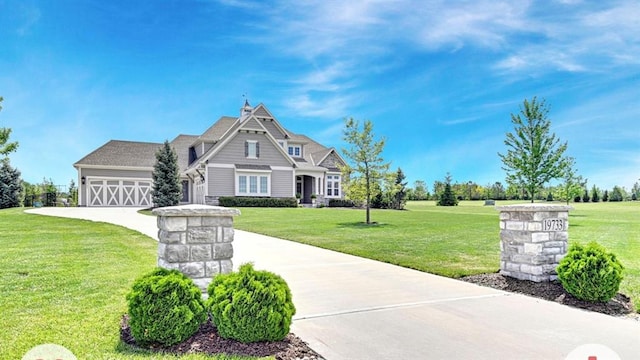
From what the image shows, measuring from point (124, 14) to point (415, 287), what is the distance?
12689mm

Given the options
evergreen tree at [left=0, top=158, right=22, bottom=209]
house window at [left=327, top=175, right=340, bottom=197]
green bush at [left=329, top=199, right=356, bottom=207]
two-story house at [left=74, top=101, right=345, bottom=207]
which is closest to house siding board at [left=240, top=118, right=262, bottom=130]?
two-story house at [left=74, top=101, right=345, bottom=207]

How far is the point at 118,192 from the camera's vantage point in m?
33.2

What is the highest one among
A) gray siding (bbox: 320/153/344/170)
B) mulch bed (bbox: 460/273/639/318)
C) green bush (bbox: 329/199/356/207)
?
gray siding (bbox: 320/153/344/170)

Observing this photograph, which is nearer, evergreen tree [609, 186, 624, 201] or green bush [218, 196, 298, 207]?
green bush [218, 196, 298, 207]

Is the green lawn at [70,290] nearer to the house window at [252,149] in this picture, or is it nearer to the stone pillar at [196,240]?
the stone pillar at [196,240]

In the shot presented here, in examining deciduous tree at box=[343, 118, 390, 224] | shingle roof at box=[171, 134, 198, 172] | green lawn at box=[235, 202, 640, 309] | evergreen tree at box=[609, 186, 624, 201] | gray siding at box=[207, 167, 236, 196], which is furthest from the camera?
evergreen tree at box=[609, 186, 624, 201]

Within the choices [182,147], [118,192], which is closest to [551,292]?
[118,192]

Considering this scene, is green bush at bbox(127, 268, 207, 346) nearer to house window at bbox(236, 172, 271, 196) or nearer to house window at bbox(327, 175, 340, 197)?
house window at bbox(236, 172, 271, 196)

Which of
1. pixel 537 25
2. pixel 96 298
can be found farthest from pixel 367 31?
pixel 96 298

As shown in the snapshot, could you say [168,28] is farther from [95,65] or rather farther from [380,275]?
[380,275]

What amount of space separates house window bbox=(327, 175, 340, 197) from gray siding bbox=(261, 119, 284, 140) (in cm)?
572

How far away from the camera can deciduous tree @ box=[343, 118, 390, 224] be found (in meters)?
18.7

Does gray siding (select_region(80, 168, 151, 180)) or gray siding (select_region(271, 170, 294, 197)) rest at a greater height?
gray siding (select_region(80, 168, 151, 180))

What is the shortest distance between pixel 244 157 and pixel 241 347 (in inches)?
1102
